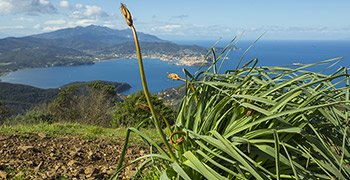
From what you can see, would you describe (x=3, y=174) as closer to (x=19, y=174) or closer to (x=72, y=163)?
(x=19, y=174)

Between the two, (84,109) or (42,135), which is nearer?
(42,135)

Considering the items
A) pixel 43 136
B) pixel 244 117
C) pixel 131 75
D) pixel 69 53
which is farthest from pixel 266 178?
pixel 69 53

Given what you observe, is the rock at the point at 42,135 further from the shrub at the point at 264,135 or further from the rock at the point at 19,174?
the shrub at the point at 264,135

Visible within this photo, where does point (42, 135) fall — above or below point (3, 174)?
below

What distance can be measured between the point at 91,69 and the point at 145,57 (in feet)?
86.3

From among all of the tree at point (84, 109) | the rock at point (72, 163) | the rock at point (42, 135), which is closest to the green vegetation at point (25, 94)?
the tree at point (84, 109)

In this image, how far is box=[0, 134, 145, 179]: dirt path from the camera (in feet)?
7.25

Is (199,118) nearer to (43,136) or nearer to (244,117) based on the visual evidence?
(244,117)

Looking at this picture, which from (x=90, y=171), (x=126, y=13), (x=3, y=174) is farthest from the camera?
(x=90, y=171)

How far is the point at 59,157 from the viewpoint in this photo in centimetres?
272

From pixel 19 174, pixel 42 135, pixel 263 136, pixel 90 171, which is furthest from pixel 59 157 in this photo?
pixel 263 136

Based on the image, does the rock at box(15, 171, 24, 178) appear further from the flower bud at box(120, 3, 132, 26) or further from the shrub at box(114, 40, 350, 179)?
the flower bud at box(120, 3, 132, 26)

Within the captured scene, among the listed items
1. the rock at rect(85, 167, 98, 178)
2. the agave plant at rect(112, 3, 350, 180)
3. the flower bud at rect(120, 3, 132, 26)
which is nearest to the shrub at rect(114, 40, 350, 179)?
the agave plant at rect(112, 3, 350, 180)

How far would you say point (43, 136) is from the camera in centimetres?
338
